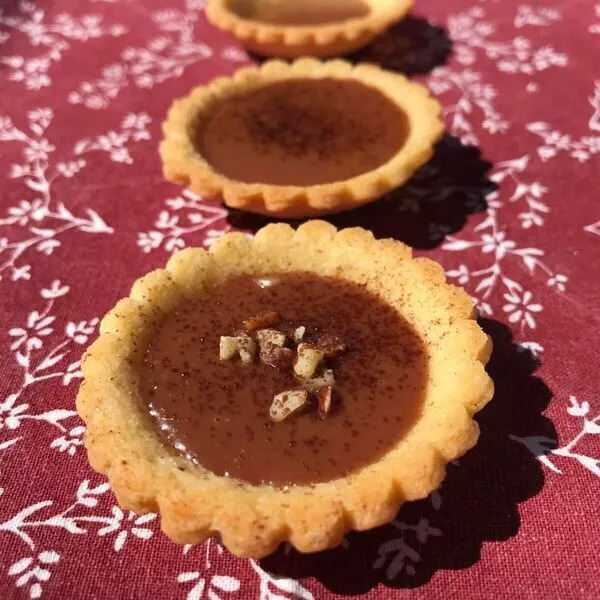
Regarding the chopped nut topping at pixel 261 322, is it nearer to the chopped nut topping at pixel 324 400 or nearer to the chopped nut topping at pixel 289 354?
the chopped nut topping at pixel 289 354

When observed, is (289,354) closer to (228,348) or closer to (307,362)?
(307,362)

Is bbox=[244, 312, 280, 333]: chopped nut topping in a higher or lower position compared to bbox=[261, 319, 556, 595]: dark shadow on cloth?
higher

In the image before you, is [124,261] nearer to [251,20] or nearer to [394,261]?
[394,261]

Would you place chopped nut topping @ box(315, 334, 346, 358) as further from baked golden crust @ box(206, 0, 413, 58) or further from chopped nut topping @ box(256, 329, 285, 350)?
baked golden crust @ box(206, 0, 413, 58)

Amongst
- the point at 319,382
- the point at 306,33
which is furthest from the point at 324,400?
the point at 306,33

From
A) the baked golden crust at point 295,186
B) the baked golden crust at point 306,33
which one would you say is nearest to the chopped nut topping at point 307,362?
the baked golden crust at point 295,186

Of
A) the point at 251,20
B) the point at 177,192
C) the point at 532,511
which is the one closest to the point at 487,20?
the point at 251,20

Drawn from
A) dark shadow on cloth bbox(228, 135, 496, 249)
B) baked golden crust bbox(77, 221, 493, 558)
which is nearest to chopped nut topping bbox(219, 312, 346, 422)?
baked golden crust bbox(77, 221, 493, 558)
